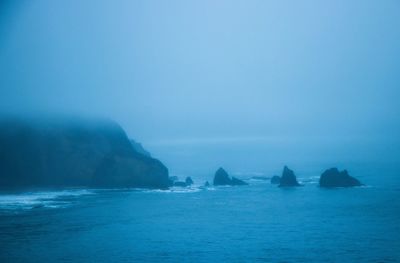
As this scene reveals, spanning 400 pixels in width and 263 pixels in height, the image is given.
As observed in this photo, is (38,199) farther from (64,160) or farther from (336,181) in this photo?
(336,181)

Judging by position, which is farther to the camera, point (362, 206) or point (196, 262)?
point (362, 206)

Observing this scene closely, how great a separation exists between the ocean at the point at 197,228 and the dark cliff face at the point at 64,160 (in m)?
8.95

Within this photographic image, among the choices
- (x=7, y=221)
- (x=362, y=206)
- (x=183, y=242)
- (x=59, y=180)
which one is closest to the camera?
(x=183, y=242)

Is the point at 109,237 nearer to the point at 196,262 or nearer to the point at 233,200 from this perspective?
the point at 196,262

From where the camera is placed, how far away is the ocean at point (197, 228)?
98.4ft

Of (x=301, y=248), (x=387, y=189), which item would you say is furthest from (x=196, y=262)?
(x=387, y=189)

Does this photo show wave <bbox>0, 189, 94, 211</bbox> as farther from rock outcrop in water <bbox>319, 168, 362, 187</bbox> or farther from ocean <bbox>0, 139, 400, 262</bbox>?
rock outcrop in water <bbox>319, 168, 362, 187</bbox>

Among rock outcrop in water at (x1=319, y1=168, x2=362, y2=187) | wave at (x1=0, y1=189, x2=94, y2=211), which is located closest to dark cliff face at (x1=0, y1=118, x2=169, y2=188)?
wave at (x1=0, y1=189, x2=94, y2=211)

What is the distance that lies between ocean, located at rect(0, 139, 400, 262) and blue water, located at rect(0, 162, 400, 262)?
81 millimetres

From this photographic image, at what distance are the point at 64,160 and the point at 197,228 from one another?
148ft

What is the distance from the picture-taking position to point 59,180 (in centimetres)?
7769

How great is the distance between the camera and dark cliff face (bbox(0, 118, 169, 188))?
75688mm

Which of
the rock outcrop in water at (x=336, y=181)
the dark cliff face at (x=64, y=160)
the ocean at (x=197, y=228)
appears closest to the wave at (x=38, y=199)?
the ocean at (x=197, y=228)

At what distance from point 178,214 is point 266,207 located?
13576mm
